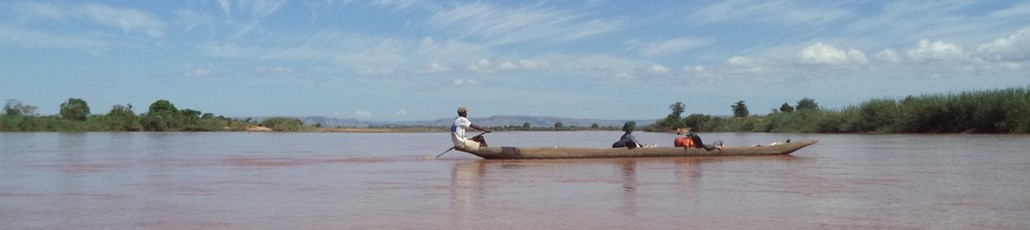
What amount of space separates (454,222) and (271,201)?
7.88 feet

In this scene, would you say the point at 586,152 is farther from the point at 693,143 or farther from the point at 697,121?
the point at 697,121

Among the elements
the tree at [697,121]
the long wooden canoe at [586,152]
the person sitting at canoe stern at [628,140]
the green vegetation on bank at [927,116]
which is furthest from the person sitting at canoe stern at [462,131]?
the tree at [697,121]

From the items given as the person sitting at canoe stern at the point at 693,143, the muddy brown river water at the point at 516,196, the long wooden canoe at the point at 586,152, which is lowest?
the muddy brown river water at the point at 516,196

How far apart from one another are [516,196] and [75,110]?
179 ft

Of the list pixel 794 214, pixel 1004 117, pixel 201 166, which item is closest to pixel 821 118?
pixel 1004 117

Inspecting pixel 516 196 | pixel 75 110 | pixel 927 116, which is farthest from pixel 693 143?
pixel 75 110

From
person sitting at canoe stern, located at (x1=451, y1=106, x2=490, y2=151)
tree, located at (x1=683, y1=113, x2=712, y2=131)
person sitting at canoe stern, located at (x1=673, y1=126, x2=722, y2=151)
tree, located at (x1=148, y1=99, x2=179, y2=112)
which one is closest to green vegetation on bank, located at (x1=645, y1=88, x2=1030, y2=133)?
tree, located at (x1=683, y1=113, x2=712, y2=131)

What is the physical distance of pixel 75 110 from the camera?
5650 centimetres

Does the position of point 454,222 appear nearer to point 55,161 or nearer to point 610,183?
point 610,183

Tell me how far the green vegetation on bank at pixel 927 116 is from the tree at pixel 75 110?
43104mm

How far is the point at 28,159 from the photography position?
1642cm

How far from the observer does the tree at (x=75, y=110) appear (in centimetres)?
5584

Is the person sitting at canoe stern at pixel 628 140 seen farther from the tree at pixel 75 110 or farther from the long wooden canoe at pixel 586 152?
the tree at pixel 75 110

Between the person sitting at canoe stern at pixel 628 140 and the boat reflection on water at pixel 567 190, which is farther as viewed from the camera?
the person sitting at canoe stern at pixel 628 140
